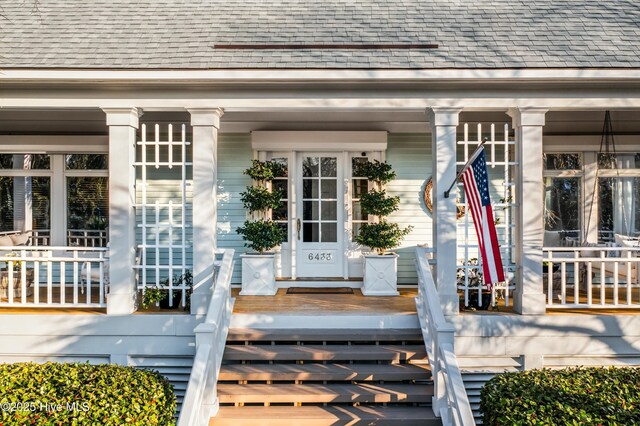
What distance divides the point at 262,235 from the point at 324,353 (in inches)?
100

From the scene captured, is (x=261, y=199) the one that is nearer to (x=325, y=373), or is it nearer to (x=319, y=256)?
(x=319, y=256)

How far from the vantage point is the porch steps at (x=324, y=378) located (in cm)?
455

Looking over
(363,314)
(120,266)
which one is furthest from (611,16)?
(120,266)

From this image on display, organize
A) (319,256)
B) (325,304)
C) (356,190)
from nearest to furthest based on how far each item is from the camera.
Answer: (325,304)
(319,256)
(356,190)

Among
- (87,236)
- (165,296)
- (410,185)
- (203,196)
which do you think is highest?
(410,185)

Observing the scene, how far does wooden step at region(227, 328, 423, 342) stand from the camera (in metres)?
5.39

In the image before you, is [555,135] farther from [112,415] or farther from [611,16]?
[112,415]

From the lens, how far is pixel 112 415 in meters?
3.79

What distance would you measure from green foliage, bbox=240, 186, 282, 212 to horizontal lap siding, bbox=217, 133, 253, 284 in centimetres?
63

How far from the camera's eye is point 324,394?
4.71 m

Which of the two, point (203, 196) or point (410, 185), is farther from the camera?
point (410, 185)

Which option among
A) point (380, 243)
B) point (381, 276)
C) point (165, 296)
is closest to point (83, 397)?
point (165, 296)

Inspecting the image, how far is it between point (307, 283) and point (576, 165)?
494cm

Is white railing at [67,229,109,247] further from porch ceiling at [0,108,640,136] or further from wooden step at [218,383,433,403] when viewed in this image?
wooden step at [218,383,433,403]
